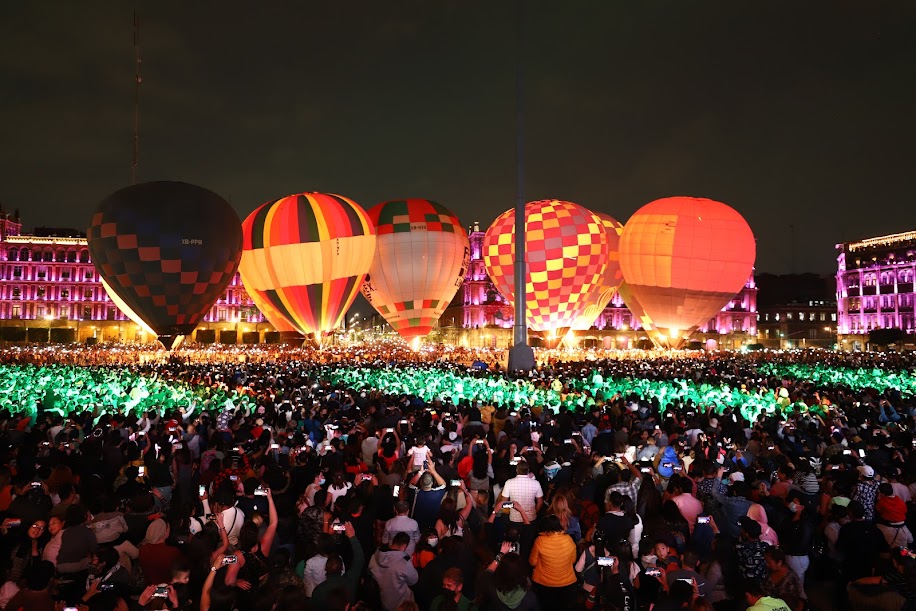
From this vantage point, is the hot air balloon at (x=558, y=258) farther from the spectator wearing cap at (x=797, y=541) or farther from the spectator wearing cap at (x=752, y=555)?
the spectator wearing cap at (x=752, y=555)

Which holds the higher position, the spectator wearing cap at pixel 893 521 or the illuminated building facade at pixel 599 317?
the illuminated building facade at pixel 599 317

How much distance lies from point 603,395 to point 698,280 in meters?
19.6

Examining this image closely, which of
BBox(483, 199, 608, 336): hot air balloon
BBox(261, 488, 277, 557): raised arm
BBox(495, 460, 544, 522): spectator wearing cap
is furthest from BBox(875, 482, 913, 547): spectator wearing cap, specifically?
BBox(483, 199, 608, 336): hot air balloon

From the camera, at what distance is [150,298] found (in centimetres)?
2889

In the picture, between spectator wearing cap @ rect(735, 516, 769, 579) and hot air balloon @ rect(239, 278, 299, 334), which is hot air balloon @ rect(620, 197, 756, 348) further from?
spectator wearing cap @ rect(735, 516, 769, 579)

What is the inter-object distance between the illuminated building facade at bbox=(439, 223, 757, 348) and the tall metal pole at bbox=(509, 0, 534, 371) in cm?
5542

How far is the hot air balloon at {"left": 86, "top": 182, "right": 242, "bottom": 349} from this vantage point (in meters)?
28.0

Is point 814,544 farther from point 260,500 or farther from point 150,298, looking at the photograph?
point 150,298

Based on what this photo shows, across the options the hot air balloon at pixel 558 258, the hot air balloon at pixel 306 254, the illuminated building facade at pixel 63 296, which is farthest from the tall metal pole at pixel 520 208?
the illuminated building facade at pixel 63 296

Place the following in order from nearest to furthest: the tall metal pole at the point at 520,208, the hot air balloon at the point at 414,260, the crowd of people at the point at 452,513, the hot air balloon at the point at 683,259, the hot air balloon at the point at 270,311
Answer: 1. the crowd of people at the point at 452,513
2. the tall metal pole at the point at 520,208
3. the hot air balloon at the point at 683,259
4. the hot air balloon at the point at 270,311
5. the hot air balloon at the point at 414,260

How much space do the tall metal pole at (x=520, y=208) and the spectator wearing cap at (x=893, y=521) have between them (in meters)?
19.7

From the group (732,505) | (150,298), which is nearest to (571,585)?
(732,505)

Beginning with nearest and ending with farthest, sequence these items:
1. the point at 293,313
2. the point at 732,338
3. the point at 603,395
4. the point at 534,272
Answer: the point at 603,395, the point at 293,313, the point at 534,272, the point at 732,338

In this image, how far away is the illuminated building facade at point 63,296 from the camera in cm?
10069
